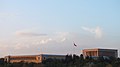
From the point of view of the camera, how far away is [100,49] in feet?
609

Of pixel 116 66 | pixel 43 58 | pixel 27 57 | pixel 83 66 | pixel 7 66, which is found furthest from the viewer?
A: pixel 27 57

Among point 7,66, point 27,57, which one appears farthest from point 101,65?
point 27,57

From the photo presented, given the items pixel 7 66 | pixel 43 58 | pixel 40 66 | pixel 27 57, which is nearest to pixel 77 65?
pixel 40 66

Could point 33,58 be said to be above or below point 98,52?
below

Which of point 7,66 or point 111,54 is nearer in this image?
point 7,66

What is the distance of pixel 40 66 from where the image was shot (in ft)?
372

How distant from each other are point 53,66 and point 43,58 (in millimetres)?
52337

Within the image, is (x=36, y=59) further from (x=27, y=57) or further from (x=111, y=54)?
(x=111, y=54)

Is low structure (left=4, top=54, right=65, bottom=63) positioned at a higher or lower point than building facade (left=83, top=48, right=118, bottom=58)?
lower

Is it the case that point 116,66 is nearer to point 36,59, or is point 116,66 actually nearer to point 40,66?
point 40,66

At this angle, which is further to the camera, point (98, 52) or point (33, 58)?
point (98, 52)

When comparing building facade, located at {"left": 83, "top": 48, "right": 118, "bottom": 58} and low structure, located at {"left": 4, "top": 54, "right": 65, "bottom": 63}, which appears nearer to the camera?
low structure, located at {"left": 4, "top": 54, "right": 65, "bottom": 63}

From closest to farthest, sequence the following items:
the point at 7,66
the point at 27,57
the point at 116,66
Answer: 1. the point at 116,66
2. the point at 7,66
3. the point at 27,57

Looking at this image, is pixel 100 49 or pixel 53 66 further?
pixel 100 49
